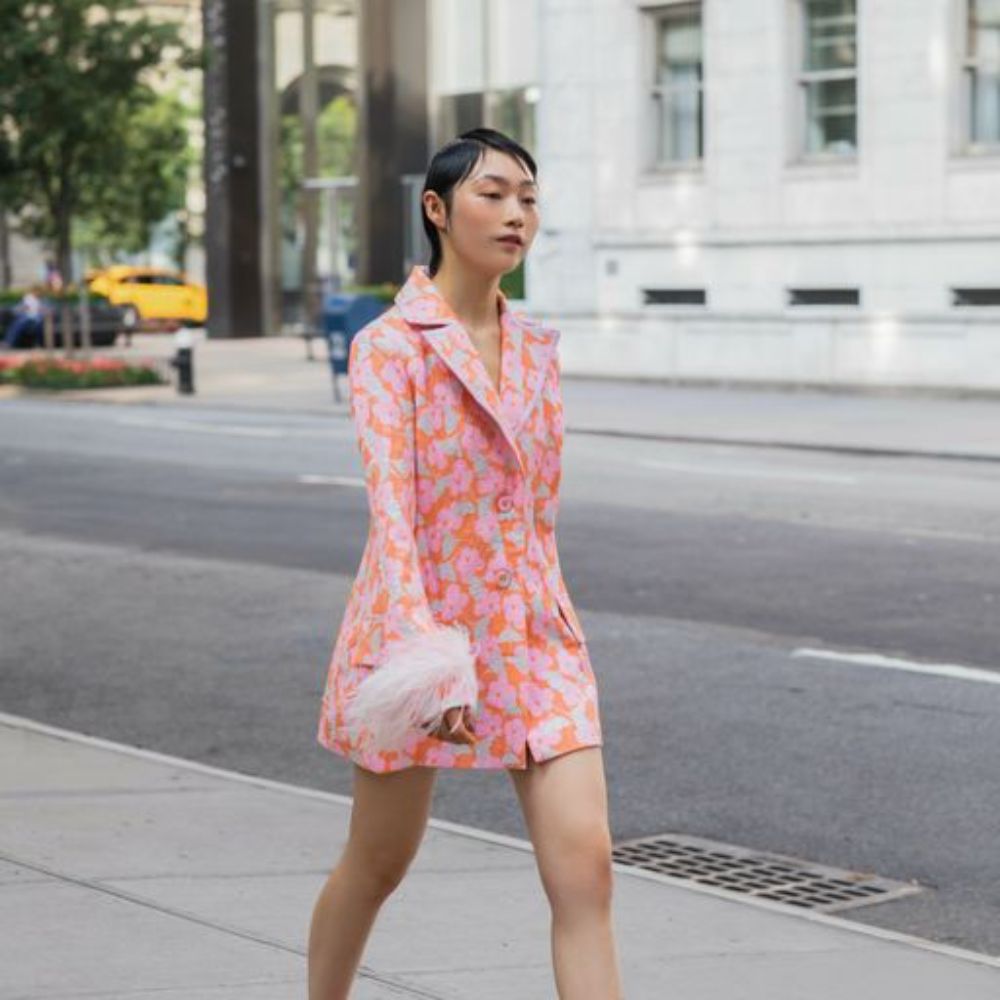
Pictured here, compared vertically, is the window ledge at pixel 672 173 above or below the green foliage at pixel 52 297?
above

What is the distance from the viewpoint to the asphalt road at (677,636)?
7.64 metres

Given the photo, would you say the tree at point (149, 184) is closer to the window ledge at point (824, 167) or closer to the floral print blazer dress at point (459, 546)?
the window ledge at point (824, 167)

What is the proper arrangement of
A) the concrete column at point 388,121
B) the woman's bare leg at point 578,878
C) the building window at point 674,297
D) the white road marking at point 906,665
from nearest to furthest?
the woman's bare leg at point 578,878, the white road marking at point 906,665, the building window at point 674,297, the concrete column at point 388,121

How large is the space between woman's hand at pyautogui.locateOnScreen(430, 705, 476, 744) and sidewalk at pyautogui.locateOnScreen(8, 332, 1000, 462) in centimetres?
1681

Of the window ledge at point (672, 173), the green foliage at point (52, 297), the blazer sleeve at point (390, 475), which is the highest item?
the window ledge at point (672, 173)

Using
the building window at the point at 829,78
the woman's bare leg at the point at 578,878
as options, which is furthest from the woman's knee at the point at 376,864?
→ the building window at the point at 829,78

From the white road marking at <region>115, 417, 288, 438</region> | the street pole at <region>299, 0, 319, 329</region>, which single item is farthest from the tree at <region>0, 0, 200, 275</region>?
the street pole at <region>299, 0, 319, 329</region>

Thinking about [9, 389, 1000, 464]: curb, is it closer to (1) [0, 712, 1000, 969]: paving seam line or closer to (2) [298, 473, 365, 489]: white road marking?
(2) [298, 473, 365, 489]: white road marking

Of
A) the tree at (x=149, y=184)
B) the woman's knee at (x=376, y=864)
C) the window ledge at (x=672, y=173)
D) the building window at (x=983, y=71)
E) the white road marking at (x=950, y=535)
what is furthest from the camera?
the tree at (x=149, y=184)

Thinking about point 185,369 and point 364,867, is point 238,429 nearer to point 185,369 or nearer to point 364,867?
point 185,369

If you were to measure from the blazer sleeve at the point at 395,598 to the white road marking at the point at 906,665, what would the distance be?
5.64 metres

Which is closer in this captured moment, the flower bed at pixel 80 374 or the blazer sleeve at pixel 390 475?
the blazer sleeve at pixel 390 475

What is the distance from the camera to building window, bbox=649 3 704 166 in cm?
3338

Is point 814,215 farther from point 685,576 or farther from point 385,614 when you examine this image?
point 385,614
